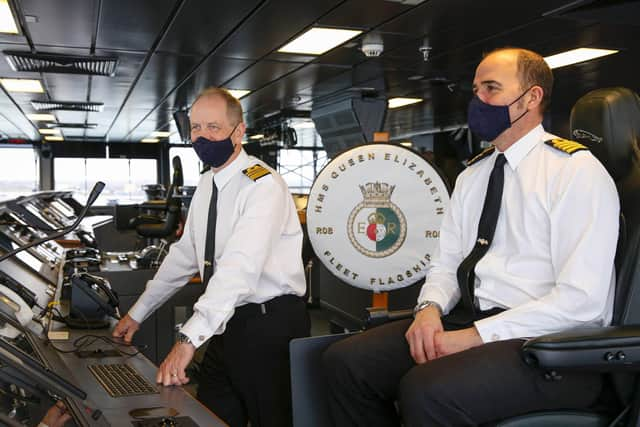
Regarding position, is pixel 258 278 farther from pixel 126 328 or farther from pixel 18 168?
pixel 18 168

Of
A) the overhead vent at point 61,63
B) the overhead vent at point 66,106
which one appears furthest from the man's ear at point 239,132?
the overhead vent at point 66,106

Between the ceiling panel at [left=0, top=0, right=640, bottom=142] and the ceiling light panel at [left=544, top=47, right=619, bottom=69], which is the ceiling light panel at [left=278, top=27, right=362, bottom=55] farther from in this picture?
the ceiling light panel at [left=544, top=47, right=619, bottom=69]

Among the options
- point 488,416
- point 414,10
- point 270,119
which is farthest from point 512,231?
point 270,119

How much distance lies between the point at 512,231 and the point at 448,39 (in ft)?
13.7

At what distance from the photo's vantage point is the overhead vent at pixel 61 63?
6.29 metres

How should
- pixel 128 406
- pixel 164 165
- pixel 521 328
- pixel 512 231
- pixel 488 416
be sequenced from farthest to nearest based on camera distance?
pixel 164 165, pixel 512 231, pixel 521 328, pixel 488 416, pixel 128 406

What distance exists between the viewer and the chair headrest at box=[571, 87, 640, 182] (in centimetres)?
184

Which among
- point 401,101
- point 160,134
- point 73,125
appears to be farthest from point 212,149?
point 160,134

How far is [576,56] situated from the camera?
663cm

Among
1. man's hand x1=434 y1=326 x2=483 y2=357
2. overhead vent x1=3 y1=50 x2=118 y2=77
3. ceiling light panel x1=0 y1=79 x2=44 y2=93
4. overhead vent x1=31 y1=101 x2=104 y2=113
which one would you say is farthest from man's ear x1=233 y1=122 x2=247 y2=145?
overhead vent x1=31 y1=101 x2=104 y2=113

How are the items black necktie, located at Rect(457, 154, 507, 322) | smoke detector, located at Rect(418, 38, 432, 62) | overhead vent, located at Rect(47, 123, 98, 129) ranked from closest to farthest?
black necktie, located at Rect(457, 154, 507, 322) < smoke detector, located at Rect(418, 38, 432, 62) < overhead vent, located at Rect(47, 123, 98, 129)

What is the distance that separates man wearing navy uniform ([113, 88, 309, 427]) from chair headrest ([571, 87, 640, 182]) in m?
0.94

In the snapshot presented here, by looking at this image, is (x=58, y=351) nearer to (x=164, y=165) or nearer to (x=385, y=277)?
(x=385, y=277)

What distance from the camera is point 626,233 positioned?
180 cm
